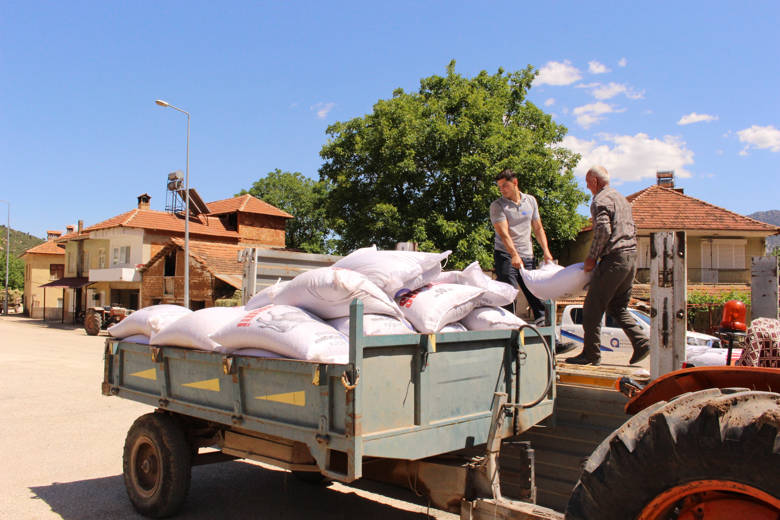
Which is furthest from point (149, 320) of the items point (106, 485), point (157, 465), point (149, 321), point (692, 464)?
point (692, 464)

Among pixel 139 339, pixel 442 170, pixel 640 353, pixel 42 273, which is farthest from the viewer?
pixel 42 273

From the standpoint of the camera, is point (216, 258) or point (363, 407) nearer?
point (363, 407)

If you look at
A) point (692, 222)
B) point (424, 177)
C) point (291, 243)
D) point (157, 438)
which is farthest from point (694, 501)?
point (291, 243)

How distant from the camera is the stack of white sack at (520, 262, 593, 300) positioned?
4793 mm

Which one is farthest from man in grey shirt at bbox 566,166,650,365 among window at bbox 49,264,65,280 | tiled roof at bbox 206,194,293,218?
window at bbox 49,264,65,280

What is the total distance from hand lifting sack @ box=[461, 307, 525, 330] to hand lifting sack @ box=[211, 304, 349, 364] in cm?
95

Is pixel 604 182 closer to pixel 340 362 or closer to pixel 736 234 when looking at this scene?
pixel 340 362

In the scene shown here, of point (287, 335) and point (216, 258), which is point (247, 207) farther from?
point (287, 335)

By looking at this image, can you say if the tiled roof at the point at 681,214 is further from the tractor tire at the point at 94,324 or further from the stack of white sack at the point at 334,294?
the stack of white sack at the point at 334,294

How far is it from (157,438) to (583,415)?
119 inches

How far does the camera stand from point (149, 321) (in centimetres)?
494

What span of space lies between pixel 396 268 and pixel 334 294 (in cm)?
51

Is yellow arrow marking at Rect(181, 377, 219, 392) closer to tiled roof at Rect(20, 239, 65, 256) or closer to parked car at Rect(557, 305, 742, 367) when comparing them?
parked car at Rect(557, 305, 742, 367)

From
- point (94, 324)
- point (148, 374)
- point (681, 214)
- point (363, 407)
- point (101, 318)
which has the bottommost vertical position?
point (94, 324)
